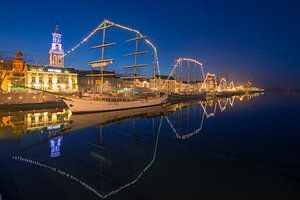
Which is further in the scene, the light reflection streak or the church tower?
the church tower

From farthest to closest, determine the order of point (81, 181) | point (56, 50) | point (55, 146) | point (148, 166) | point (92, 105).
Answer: point (56, 50), point (92, 105), point (55, 146), point (148, 166), point (81, 181)

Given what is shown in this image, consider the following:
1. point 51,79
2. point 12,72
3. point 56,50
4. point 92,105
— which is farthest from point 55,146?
point 56,50

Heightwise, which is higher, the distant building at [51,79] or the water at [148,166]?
the distant building at [51,79]

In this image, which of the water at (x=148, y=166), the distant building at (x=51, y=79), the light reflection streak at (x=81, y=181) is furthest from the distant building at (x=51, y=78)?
the light reflection streak at (x=81, y=181)

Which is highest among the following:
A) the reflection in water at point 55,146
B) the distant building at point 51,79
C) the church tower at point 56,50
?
the church tower at point 56,50

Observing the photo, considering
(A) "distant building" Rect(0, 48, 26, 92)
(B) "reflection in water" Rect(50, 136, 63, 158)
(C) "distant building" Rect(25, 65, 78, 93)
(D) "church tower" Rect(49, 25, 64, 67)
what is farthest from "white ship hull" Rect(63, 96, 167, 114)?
(D) "church tower" Rect(49, 25, 64, 67)

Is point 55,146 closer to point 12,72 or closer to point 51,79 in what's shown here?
point 51,79

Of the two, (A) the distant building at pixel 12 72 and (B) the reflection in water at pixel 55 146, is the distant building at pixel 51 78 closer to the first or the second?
(A) the distant building at pixel 12 72

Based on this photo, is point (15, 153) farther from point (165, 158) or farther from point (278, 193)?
point (278, 193)

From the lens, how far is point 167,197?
23.3 feet

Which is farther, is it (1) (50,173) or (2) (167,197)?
(1) (50,173)

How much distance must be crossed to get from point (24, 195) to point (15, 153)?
6.26 m

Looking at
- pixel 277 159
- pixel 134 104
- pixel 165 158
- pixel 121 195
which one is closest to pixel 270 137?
pixel 277 159

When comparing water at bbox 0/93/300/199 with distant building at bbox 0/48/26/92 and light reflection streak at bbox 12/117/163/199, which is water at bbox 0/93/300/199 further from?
distant building at bbox 0/48/26/92
